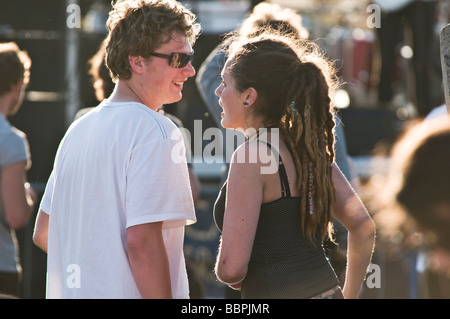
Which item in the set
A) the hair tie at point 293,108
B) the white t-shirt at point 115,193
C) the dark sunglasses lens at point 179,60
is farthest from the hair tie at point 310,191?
the dark sunglasses lens at point 179,60

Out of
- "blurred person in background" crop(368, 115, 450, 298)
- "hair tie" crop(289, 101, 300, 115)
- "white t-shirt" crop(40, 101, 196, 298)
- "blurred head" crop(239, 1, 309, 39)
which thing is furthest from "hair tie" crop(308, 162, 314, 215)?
"blurred head" crop(239, 1, 309, 39)

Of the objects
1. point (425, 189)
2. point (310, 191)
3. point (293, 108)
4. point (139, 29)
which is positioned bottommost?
point (310, 191)

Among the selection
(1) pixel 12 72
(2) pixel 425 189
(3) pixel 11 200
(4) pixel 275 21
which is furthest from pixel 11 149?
(2) pixel 425 189

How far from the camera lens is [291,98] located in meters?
2.11

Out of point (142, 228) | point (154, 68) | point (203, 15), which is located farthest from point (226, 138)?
point (203, 15)

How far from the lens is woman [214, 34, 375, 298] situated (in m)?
1.97

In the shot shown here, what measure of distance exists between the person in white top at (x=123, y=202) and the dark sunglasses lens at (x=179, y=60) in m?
0.09

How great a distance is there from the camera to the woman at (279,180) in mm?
1968

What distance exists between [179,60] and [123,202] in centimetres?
52

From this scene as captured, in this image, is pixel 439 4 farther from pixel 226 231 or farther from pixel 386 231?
pixel 386 231

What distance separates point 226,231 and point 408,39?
5857mm

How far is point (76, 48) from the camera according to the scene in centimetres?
647

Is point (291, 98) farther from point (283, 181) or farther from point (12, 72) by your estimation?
point (12, 72)

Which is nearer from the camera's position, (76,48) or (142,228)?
(142,228)
